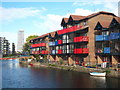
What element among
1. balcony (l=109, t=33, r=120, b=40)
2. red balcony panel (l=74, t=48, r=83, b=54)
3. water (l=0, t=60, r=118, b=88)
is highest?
balcony (l=109, t=33, r=120, b=40)

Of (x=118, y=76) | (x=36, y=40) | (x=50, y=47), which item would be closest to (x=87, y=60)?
(x=118, y=76)

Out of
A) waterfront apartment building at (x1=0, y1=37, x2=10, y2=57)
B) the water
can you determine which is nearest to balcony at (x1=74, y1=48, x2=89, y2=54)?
the water

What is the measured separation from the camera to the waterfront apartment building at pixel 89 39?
4753 cm

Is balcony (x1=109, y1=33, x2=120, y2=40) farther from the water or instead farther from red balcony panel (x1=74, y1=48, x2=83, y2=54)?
red balcony panel (x1=74, y1=48, x2=83, y2=54)

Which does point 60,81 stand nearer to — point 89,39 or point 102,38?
point 102,38

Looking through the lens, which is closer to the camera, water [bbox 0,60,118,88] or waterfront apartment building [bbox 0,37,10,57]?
water [bbox 0,60,118,88]

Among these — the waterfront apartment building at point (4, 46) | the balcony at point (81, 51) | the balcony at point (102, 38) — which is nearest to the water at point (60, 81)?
the balcony at point (102, 38)

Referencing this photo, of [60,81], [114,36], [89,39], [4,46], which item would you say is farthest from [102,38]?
[4,46]

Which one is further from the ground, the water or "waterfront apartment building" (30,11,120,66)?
"waterfront apartment building" (30,11,120,66)

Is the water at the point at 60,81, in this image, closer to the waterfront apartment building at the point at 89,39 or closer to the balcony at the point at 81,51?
the waterfront apartment building at the point at 89,39

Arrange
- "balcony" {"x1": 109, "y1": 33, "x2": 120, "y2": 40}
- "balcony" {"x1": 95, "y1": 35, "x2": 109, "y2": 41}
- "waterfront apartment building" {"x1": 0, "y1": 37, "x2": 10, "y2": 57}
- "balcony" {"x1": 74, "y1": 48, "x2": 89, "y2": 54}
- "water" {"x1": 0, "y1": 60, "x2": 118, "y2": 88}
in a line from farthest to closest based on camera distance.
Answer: "waterfront apartment building" {"x1": 0, "y1": 37, "x2": 10, "y2": 57}
"balcony" {"x1": 74, "y1": 48, "x2": 89, "y2": 54}
"balcony" {"x1": 95, "y1": 35, "x2": 109, "y2": 41}
"balcony" {"x1": 109, "y1": 33, "x2": 120, "y2": 40}
"water" {"x1": 0, "y1": 60, "x2": 118, "y2": 88}

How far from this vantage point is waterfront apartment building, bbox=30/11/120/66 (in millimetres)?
47531

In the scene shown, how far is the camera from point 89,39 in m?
55.3

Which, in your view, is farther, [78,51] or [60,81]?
[78,51]
